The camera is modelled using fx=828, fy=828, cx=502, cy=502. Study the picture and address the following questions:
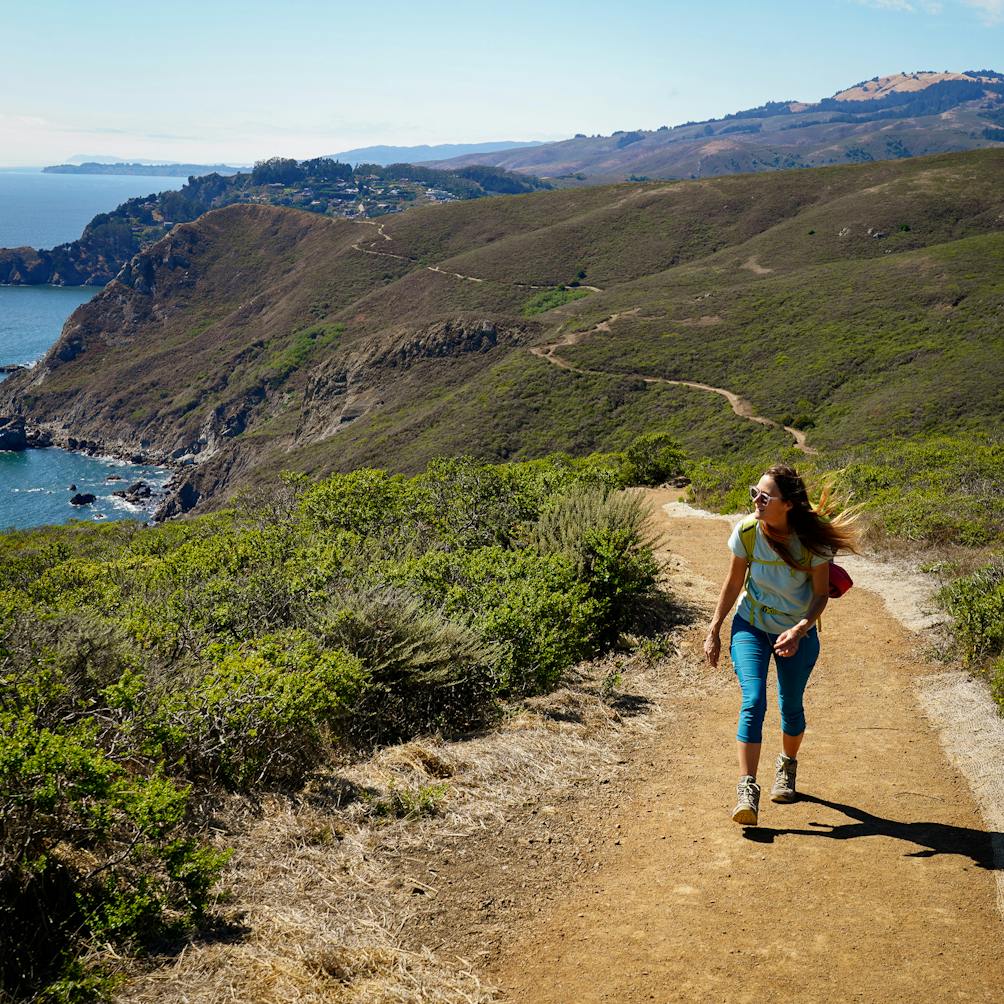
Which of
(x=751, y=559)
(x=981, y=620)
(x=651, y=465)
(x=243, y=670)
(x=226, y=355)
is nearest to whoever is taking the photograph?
(x=751, y=559)

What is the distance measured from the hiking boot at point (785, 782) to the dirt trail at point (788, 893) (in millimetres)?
74

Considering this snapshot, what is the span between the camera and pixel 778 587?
13.3 feet

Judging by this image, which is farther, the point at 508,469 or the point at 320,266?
the point at 320,266

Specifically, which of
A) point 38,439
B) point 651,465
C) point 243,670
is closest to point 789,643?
point 243,670

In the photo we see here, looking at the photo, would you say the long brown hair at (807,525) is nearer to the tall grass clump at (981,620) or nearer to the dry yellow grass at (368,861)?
the dry yellow grass at (368,861)

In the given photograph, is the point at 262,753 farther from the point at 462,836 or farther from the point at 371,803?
the point at 462,836

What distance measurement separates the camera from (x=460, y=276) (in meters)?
77.1

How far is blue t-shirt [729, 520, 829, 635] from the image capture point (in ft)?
13.2

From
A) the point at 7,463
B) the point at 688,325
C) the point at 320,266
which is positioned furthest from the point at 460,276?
the point at 7,463

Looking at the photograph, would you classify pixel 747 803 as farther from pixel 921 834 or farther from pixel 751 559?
pixel 751 559

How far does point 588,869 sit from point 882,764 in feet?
6.79

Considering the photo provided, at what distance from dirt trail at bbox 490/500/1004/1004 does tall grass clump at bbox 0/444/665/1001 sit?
4.59 ft

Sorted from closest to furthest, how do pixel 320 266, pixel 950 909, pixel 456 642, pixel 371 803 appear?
pixel 950 909 < pixel 371 803 < pixel 456 642 < pixel 320 266

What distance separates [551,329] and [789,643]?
56.4 metres
